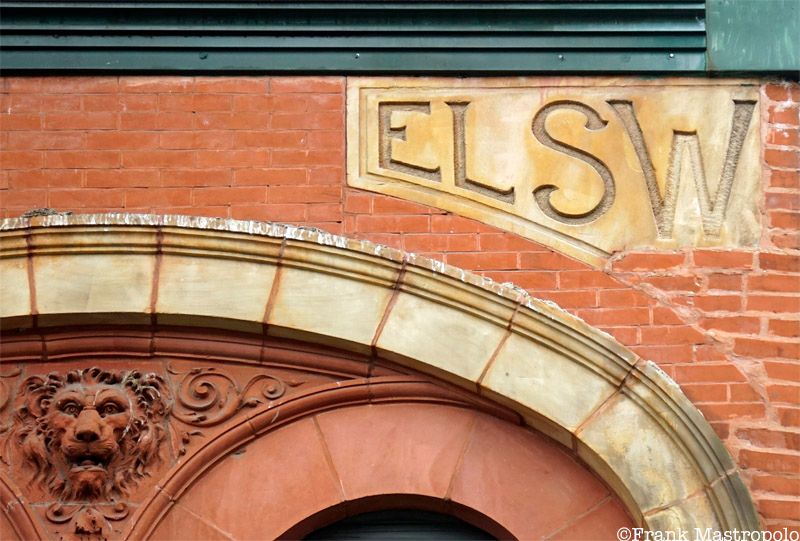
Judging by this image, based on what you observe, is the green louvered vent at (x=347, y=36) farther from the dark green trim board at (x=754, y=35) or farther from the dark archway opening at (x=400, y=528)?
the dark archway opening at (x=400, y=528)

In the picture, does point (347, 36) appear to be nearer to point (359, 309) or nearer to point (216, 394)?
point (359, 309)

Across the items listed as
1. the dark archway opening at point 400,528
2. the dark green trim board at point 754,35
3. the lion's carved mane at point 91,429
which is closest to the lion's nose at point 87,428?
the lion's carved mane at point 91,429

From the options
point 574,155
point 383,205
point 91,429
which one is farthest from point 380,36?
point 91,429

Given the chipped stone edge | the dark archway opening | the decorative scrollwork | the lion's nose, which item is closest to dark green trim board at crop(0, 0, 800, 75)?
the chipped stone edge

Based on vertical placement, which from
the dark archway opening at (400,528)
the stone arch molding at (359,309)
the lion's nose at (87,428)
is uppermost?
the stone arch molding at (359,309)

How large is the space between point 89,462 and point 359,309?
1.07 meters

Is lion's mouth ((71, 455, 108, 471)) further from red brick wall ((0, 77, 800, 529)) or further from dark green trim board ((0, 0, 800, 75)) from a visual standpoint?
dark green trim board ((0, 0, 800, 75))

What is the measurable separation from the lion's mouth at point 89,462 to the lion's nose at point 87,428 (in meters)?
0.06

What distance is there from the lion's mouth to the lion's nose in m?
0.06

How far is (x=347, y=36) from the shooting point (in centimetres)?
710

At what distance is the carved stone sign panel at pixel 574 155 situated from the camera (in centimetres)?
687

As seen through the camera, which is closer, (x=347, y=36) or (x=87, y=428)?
(x=87, y=428)

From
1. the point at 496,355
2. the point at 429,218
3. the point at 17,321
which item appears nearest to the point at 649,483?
the point at 496,355

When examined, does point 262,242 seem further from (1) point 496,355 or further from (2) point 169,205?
(1) point 496,355
